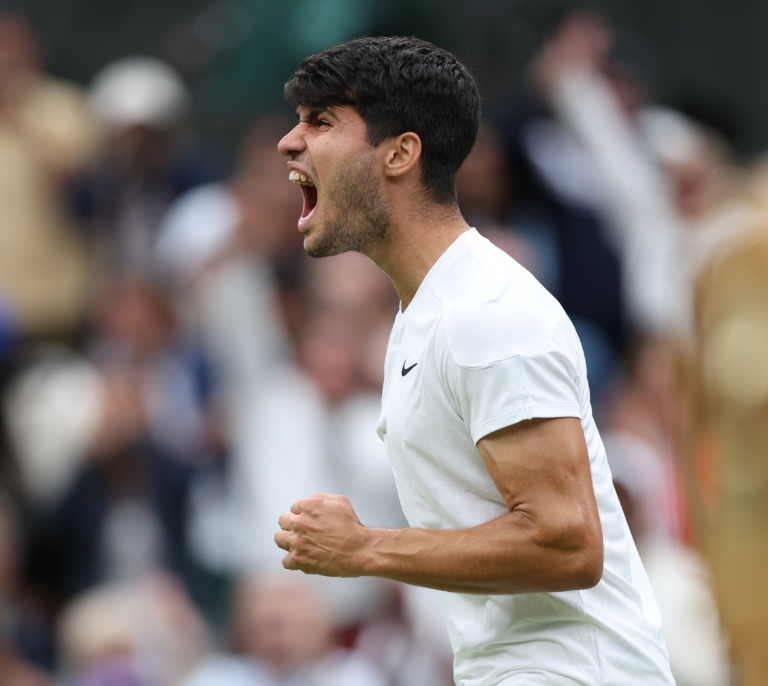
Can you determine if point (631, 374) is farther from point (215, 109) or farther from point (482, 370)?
point (482, 370)

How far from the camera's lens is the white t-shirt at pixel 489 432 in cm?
246

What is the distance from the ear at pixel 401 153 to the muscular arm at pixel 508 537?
63 cm

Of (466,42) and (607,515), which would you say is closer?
(607,515)

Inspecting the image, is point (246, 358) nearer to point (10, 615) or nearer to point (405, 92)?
Answer: point (10, 615)

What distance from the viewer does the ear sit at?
9.03 feet

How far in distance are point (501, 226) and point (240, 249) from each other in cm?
135

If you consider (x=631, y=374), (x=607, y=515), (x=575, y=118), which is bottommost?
(x=631, y=374)

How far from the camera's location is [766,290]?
3924 millimetres

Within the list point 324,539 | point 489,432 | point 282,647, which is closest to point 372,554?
point 324,539

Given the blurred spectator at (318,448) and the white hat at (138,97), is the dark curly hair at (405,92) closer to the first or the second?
the blurred spectator at (318,448)

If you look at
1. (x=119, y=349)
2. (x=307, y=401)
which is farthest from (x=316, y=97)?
(x=119, y=349)

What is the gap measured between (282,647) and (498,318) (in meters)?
2.93

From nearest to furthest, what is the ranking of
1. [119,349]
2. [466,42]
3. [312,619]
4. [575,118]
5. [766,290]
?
[766,290], [312,619], [119,349], [575,118], [466,42]

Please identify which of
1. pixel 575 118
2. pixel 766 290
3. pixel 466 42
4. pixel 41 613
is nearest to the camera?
pixel 766 290
